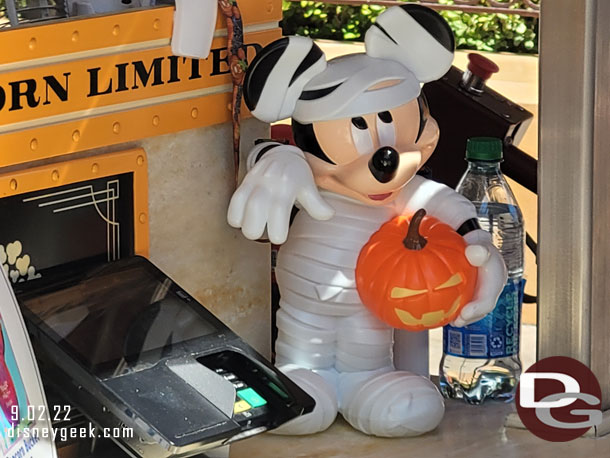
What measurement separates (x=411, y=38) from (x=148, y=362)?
0.46m

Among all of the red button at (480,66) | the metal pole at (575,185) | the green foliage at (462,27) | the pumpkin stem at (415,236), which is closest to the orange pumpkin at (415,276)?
the pumpkin stem at (415,236)

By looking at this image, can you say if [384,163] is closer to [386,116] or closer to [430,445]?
[386,116]

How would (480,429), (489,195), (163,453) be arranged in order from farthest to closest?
1. (489,195)
2. (480,429)
3. (163,453)

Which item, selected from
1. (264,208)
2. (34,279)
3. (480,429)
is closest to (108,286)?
(34,279)

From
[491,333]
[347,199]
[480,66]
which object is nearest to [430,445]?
[491,333]

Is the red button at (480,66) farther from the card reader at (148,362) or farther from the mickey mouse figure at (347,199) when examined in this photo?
the card reader at (148,362)

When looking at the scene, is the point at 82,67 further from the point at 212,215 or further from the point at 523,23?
the point at 523,23

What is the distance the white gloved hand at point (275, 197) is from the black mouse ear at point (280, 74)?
0.06 meters

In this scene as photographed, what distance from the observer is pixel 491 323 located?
1.46 m

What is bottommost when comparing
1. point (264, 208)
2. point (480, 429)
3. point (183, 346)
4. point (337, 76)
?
point (480, 429)

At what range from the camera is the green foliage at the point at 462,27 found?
4.36 m

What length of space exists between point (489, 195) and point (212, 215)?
14.7 inches

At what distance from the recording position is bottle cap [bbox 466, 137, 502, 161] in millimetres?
1470

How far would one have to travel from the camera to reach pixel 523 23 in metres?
4.32
